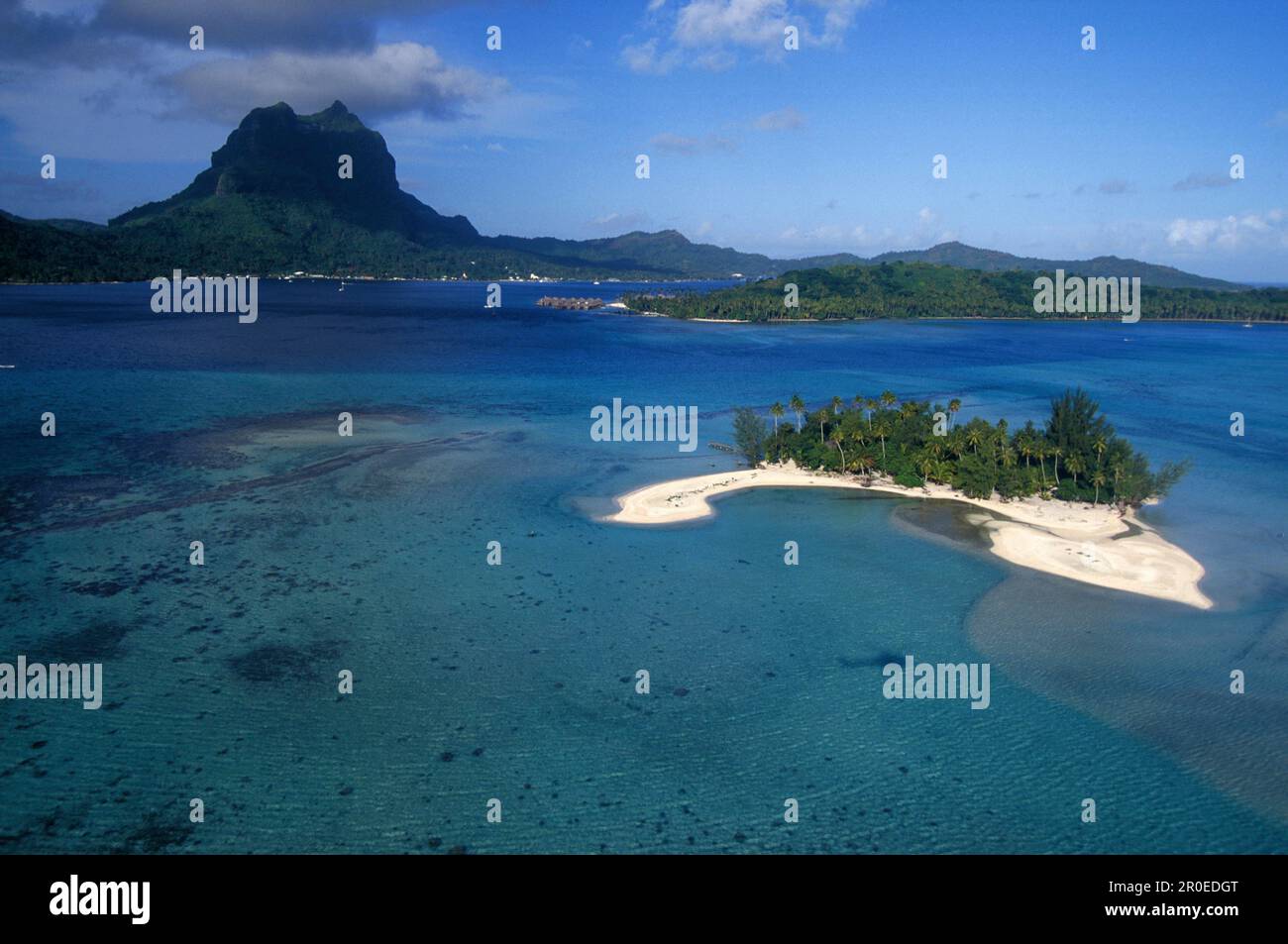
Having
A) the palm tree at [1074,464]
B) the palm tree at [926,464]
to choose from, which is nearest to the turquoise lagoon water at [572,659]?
the palm tree at [926,464]

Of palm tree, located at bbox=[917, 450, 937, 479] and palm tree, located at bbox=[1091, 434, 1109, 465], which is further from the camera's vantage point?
palm tree, located at bbox=[917, 450, 937, 479]

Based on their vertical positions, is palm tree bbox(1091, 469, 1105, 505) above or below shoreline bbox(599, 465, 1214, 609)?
above

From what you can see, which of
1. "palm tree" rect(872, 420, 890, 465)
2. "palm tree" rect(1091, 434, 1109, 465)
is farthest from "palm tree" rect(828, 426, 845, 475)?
"palm tree" rect(1091, 434, 1109, 465)

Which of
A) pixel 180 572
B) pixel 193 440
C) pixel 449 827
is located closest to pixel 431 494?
pixel 180 572

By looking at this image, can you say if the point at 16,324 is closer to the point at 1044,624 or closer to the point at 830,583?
the point at 830,583

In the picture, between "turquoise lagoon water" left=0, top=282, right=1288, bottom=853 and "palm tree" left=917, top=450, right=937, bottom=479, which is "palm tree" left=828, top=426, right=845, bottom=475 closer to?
"turquoise lagoon water" left=0, top=282, right=1288, bottom=853
